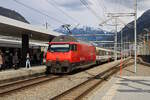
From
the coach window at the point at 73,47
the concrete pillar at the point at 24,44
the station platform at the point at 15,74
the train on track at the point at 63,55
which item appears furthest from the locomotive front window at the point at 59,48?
the concrete pillar at the point at 24,44

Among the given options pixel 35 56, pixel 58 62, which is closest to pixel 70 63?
pixel 58 62

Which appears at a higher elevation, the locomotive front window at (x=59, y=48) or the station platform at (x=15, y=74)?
the locomotive front window at (x=59, y=48)

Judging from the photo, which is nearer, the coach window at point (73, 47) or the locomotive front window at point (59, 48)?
the locomotive front window at point (59, 48)

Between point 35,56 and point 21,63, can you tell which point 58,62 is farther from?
point 35,56

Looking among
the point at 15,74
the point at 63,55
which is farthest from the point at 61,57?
the point at 15,74

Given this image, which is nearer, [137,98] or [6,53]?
[137,98]

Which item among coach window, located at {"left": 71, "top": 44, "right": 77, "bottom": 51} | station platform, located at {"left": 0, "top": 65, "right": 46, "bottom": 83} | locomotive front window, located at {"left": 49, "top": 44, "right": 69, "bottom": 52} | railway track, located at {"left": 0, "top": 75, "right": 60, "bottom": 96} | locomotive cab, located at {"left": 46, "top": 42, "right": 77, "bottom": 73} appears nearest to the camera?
railway track, located at {"left": 0, "top": 75, "right": 60, "bottom": 96}

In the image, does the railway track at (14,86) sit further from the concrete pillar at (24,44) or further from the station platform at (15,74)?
the concrete pillar at (24,44)

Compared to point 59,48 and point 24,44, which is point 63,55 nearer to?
point 59,48

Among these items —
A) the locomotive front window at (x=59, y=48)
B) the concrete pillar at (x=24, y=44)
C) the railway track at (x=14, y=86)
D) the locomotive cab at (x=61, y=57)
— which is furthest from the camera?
the concrete pillar at (x=24, y=44)

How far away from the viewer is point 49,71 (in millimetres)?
25281

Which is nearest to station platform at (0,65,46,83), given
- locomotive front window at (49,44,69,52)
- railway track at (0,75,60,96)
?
railway track at (0,75,60,96)

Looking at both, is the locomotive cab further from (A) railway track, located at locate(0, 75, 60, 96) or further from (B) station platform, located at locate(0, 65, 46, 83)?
(A) railway track, located at locate(0, 75, 60, 96)

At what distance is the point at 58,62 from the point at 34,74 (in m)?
2.67
